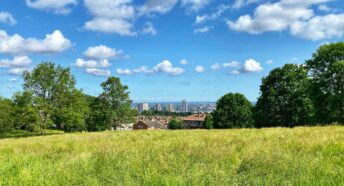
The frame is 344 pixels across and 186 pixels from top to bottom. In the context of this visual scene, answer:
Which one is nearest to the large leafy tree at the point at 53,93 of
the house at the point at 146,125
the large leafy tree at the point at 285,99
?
the large leafy tree at the point at 285,99

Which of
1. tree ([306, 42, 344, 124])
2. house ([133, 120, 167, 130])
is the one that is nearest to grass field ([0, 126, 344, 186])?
tree ([306, 42, 344, 124])

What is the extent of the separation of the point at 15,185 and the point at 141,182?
2.23 m

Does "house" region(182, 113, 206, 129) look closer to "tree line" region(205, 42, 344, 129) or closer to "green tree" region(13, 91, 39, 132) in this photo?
"tree line" region(205, 42, 344, 129)

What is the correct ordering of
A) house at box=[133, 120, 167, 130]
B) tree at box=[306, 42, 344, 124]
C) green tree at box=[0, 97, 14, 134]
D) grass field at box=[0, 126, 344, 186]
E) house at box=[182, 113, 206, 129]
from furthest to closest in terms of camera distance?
house at box=[182, 113, 206, 129] → house at box=[133, 120, 167, 130] → green tree at box=[0, 97, 14, 134] → tree at box=[306, 42, 344, 124] → grass field at box=[0, 126, 344, 186]

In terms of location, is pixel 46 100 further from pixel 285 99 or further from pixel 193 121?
pixel 193 121

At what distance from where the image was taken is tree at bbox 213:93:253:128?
7438cm

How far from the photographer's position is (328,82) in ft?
146

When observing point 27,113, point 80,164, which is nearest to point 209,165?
point 80,164

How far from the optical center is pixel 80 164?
25.3ft

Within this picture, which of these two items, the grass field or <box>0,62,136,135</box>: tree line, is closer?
the grass field

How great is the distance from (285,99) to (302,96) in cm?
254

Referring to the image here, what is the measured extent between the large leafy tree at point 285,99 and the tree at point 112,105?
2796cm

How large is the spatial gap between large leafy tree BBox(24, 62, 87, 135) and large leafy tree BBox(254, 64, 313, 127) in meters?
28.4

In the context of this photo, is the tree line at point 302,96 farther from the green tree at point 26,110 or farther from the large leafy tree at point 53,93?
the green tree at point 26,110
